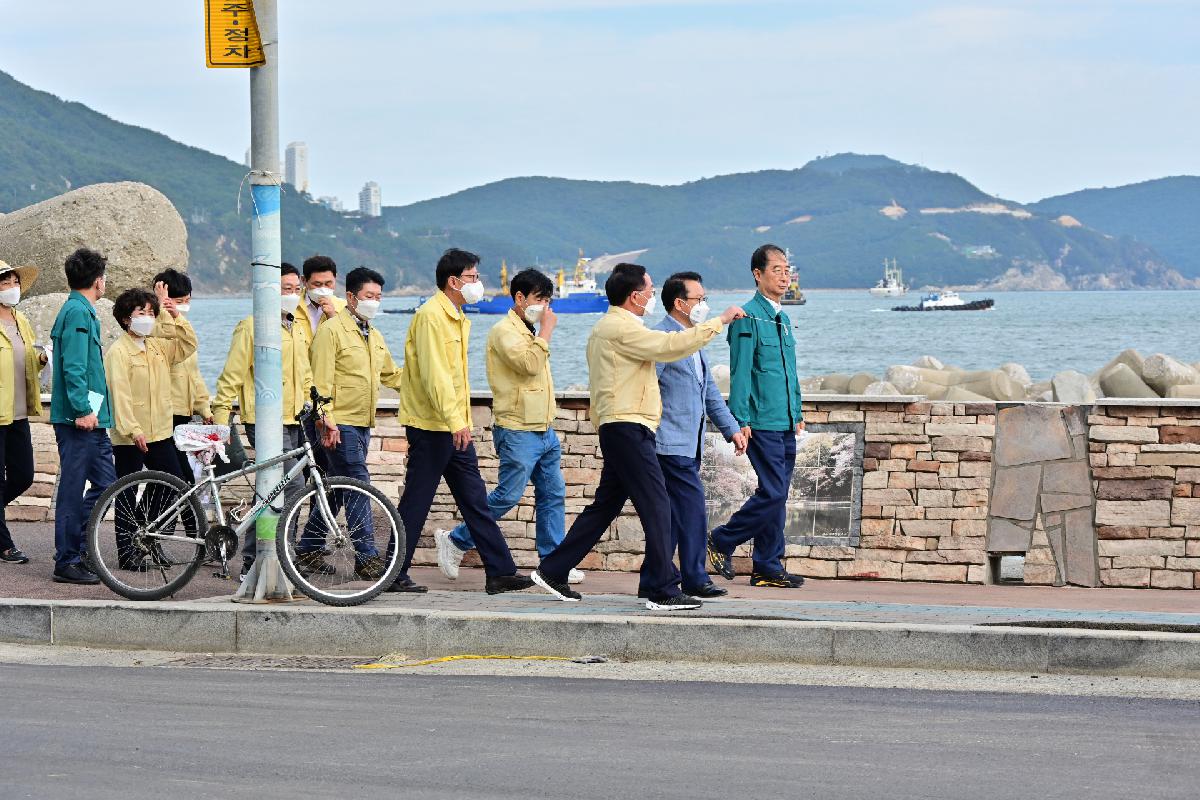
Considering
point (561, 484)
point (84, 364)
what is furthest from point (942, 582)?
point (84, 364)

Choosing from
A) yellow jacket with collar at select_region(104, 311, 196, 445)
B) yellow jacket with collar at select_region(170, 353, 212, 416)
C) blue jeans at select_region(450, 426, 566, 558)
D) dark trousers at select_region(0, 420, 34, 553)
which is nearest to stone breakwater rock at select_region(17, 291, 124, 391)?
dark trousers at select_region(0, 420, 34, 553)

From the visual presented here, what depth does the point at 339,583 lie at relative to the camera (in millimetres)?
9461

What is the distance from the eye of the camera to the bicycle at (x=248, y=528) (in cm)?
938

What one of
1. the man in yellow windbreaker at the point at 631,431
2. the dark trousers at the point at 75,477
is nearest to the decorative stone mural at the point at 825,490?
the man in yellow windbreaker at the point at 631,431

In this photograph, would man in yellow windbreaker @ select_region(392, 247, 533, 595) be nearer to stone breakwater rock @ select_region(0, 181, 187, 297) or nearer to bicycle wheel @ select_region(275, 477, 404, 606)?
bicycle wheel @ select_region(275, 477, 404, 606)

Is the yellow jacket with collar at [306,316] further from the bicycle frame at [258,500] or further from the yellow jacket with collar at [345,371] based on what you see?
the bicycle frame at [258,500]

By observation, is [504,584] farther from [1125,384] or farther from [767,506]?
[1125,384]

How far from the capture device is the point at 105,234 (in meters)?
23.3

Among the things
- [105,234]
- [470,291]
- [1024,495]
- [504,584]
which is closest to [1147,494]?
[1024,495]

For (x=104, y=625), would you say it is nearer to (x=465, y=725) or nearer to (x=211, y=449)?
(x=211, y=449)

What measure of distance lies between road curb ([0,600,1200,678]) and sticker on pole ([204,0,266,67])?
2.81 metres

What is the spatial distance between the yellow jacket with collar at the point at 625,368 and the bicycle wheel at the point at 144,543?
90.1 inches

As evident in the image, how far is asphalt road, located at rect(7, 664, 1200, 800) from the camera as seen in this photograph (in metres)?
5.97

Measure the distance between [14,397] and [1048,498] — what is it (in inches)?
252
